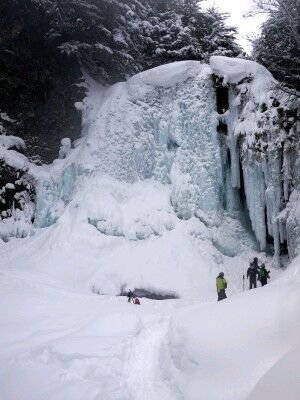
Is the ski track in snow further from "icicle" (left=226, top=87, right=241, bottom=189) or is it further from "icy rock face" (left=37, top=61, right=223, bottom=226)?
"icicle" (left=226, top=87, right=241, bottom=189)

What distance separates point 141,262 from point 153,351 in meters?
7.62

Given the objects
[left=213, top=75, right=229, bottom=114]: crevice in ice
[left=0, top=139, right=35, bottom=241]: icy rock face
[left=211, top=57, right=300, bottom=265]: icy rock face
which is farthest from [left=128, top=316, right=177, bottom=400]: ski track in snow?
[left=213, top=75, right=229, bottom=114]: crevice in ice

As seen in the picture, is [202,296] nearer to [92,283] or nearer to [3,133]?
[92,283]

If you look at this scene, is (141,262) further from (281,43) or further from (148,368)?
(281,43)

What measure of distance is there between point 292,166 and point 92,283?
8.39 meters

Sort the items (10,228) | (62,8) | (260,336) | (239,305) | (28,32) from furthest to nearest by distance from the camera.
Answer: (28,32) → (62,8) → (10,228) → (239,305) → (260,336)

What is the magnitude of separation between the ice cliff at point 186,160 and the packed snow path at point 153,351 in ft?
22.9

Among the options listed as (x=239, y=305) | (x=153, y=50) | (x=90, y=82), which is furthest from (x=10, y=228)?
(x=239, y=305)

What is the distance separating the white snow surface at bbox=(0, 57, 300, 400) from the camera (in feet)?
13.6

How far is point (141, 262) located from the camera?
Result: 42.9 feet

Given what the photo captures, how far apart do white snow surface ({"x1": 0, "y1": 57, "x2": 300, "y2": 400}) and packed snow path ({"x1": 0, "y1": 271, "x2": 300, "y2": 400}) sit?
23 millimetres

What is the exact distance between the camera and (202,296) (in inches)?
475

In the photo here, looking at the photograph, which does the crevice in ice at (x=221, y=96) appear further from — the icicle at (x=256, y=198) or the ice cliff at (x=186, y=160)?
the icicle at (x=256, y=198)

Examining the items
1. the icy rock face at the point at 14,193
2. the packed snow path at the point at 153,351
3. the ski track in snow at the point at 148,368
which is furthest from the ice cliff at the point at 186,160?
the ski track in snow at the point at 148,368
